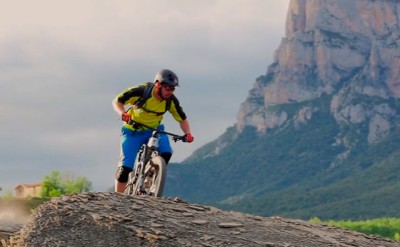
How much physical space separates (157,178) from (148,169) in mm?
261

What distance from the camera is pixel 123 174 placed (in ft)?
36.4

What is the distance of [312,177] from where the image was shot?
7397 inches

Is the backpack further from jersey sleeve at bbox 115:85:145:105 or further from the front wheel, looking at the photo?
the front wheel

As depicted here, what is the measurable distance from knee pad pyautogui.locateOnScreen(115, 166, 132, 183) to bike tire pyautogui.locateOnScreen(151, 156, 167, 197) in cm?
56

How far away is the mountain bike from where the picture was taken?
10.6 m

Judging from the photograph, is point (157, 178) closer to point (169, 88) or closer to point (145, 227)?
point (169, 88)

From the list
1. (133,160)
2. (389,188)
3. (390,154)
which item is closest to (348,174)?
(390,154)

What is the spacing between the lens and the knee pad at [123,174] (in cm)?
1108

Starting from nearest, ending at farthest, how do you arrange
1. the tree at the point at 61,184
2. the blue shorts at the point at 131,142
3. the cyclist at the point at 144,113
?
the cyclist at the point at 144,113
the blue shorts at the point at 131,142
the tree at the point at 61,184

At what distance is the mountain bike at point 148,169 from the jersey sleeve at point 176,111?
8.4 inches

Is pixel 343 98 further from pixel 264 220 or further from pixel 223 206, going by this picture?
pixel 264 220

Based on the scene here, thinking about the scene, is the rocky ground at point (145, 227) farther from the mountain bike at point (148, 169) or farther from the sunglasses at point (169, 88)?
the sunglasses at point (169, 88)

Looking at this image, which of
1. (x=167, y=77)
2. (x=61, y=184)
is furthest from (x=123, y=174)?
(x=61, y=184)

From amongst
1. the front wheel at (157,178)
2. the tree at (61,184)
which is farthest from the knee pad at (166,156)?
the tree at (61,184)
